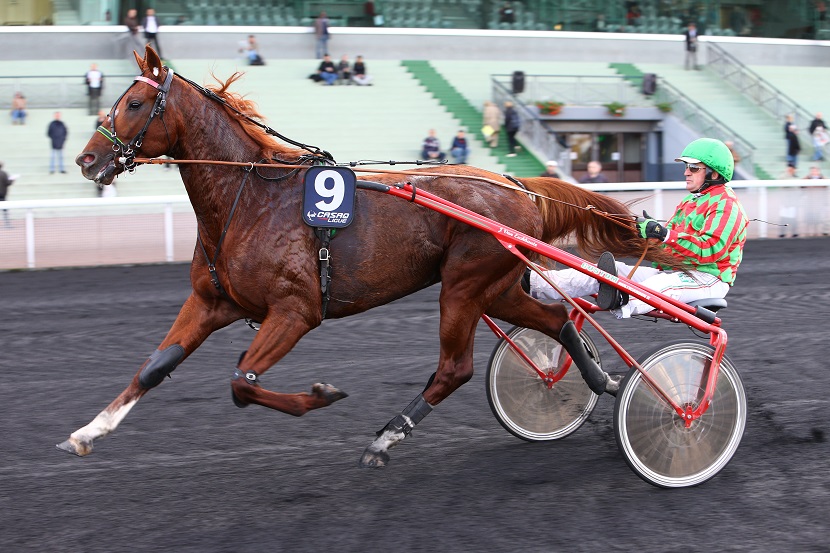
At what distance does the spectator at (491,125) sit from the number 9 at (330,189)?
14436 millimetres

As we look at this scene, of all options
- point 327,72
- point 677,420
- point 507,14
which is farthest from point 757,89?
point 677,420

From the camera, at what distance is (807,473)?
4250 mm

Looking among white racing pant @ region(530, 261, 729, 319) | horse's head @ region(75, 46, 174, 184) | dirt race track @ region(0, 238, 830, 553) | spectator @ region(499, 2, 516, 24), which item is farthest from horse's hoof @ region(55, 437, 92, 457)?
spectator @ region(499, 2, 516, 24)

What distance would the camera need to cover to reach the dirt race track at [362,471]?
3607 mm

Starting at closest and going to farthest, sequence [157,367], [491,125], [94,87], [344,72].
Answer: [157,367]
[94,87]
[491,125]
[344,72]

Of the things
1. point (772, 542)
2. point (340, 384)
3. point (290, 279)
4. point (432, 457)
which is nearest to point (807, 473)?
point (772, 542)

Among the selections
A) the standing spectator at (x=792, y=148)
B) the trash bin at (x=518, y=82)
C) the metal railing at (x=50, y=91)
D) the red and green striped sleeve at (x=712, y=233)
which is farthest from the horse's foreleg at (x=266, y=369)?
the standing spectator at (x=792, y=148)

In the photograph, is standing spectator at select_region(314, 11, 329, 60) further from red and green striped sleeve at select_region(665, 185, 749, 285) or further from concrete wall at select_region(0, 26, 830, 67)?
red and green striped sleeve at select_region(665, 185, 749, 285)

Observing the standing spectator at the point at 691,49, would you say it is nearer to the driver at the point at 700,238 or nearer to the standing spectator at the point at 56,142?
the standing spectator at the point at 56,142

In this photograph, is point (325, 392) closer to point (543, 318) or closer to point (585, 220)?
point (543, 318)

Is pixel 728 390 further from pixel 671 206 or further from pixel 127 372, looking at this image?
pixel 671 206

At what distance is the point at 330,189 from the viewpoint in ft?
14.0

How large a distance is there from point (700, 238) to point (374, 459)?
67.5 inches

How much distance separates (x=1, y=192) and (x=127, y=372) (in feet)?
23.9
